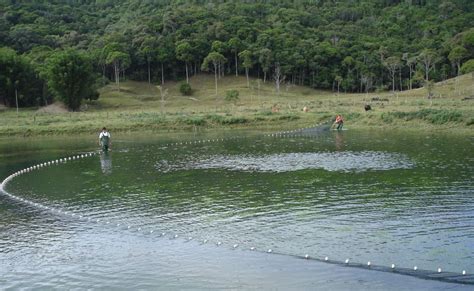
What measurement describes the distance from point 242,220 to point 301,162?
17.0 meters

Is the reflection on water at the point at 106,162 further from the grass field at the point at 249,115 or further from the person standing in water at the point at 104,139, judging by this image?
the grass field at the point at 249,115

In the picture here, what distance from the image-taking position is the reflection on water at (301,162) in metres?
37.2

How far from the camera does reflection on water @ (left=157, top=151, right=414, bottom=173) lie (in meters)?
37.2

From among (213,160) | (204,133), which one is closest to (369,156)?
(213,160)

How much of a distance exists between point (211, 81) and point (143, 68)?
65.2 ft

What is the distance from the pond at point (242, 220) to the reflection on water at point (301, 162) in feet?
0.45

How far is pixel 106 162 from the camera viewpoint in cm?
4494

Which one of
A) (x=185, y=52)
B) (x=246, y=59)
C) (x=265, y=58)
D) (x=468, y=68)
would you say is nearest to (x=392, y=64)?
(x=468, y=68)

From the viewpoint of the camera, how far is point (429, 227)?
21438 mm

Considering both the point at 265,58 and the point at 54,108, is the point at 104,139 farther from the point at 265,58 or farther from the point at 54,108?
the point at 265,58

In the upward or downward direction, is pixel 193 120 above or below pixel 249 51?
below

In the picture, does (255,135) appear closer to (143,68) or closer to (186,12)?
(143,68)

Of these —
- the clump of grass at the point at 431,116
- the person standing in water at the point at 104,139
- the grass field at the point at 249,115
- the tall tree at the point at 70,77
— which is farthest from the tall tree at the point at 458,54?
the person standing in water at the point at 104,139

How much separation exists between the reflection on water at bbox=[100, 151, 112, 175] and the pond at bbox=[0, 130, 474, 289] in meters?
0.49
